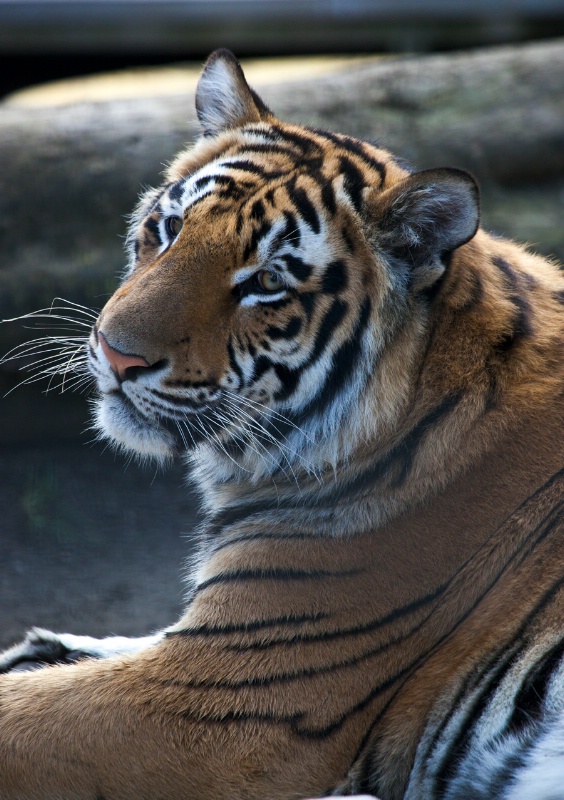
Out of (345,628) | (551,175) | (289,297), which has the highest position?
(551,175)

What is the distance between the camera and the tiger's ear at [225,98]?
2318 mm

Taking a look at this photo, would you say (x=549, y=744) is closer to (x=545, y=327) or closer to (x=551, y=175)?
(x=545, y=327)

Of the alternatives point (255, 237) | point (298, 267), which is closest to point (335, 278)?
point (298, 267)

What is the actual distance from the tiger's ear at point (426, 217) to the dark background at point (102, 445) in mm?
1204

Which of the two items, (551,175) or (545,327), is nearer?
(545,327)

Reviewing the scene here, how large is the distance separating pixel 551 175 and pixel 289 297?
285 centimetres

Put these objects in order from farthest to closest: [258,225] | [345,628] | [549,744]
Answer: [258,225] → [345,628] → [549,744]

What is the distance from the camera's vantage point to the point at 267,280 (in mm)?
1969

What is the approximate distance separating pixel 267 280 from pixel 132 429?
409 millimetres

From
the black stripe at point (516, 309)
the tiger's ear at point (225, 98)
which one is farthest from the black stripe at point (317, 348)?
the tiger's ear at point (225, 98)

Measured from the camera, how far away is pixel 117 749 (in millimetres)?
1815

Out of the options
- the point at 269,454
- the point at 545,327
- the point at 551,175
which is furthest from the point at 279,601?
the point at 551,175

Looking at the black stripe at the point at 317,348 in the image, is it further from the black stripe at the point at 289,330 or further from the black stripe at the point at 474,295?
the black stripe at the point at 474,295

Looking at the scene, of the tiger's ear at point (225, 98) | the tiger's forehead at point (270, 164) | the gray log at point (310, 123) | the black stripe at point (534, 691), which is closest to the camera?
the black stripe at point (534, 691)
